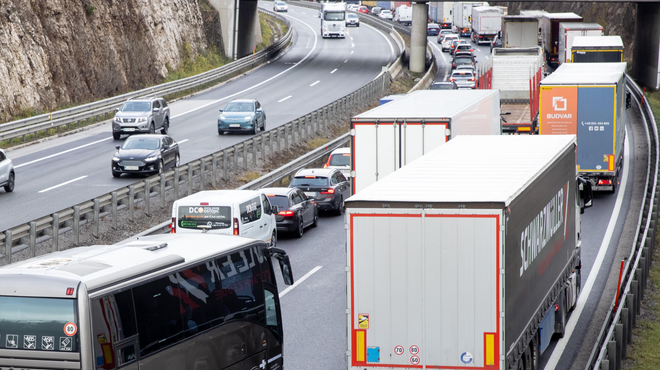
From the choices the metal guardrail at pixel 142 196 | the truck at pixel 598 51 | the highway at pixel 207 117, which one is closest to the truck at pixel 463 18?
the highway at pixel 207 117

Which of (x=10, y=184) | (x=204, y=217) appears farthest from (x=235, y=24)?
(x=204, y=217)

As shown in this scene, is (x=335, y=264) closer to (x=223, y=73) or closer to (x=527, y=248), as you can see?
(x=527, y=248)

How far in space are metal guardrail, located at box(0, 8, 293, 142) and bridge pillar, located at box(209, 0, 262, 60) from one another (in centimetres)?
218

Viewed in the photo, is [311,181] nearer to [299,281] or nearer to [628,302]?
[299,281]

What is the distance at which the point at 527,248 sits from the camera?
11.4 meters

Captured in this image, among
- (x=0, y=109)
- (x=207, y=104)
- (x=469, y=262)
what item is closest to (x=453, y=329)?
(x=469, y=262)

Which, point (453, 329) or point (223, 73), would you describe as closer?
point (453, 329)

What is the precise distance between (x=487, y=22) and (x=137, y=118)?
62.9 metres

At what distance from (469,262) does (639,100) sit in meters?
43.2

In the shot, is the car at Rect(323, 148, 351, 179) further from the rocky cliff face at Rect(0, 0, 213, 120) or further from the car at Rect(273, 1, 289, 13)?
the car at Rect(273, 1, 289, 13)

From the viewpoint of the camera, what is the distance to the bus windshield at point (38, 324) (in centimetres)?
833

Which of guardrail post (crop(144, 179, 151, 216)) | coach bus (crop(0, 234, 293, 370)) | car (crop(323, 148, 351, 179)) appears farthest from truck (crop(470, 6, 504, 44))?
coach bus (crop(0, 234, 293, 370))

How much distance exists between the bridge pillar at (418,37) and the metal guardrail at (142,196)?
27.0 m

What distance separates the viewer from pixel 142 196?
974 inches
